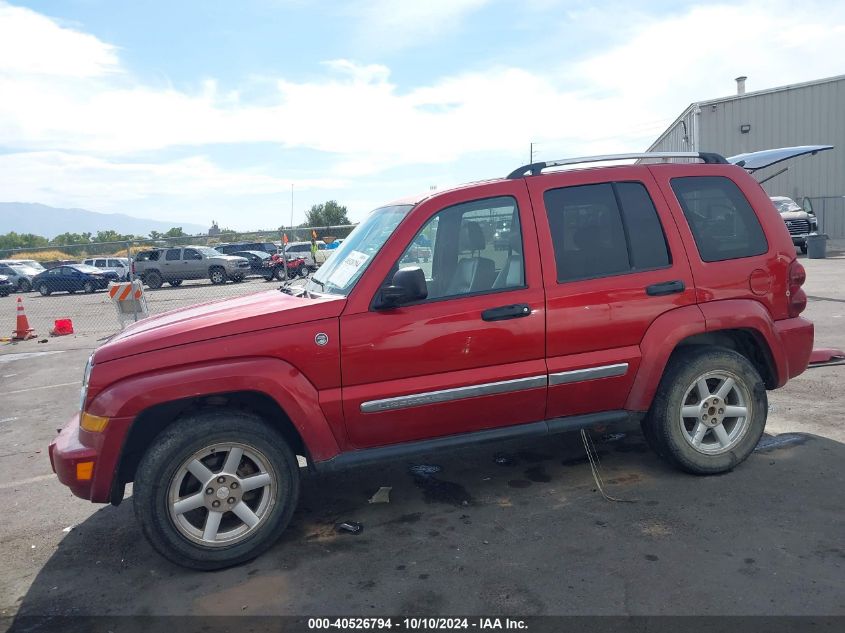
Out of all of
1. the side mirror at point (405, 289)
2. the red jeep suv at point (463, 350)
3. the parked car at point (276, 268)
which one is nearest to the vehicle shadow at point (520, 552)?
the red jeep suv at point (463, 350)

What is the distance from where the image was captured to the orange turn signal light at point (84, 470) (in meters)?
3.62

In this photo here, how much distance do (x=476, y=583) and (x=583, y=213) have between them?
2.27m

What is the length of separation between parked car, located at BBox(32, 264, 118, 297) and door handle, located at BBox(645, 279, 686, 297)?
28.4 metres

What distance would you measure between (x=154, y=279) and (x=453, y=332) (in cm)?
2715

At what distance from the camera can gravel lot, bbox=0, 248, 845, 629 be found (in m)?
3.20

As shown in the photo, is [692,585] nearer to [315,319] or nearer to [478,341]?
[478,341]

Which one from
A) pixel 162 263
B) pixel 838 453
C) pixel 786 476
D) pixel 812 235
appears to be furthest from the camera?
pixel 162 263

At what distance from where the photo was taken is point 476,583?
10.9 feet

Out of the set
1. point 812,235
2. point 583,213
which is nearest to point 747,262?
point 583,213

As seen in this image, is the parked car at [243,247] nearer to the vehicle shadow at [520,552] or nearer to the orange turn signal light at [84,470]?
the vehicle shadow at [520,552]

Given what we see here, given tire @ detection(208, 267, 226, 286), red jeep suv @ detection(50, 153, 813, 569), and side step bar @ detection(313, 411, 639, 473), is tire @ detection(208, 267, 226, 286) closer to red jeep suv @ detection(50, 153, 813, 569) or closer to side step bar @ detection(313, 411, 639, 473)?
red jeep suv @ detection(50, 153, 813, 569)

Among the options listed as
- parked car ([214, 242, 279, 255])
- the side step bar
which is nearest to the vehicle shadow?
the side step bar

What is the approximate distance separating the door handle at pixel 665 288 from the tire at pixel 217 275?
25.1 metres

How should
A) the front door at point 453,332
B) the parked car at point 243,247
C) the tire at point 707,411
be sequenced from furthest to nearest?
the parked car at point 243,247
the tire at point 707,411
the front door at point 453,332
